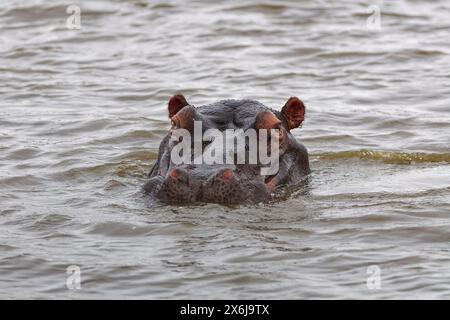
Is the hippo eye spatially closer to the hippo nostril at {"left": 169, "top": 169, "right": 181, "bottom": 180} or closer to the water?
the water

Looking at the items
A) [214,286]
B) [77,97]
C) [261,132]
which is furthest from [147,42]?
[214,286]

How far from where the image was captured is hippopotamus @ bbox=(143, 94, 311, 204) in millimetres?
9484

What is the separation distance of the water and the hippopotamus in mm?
160

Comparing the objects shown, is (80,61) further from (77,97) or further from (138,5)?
(138,5)

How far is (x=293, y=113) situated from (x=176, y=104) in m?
1.13

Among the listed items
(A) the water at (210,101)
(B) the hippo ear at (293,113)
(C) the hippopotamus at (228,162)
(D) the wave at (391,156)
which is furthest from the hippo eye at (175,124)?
(D) the wave at (391,156)

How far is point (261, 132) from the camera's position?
34.0ft

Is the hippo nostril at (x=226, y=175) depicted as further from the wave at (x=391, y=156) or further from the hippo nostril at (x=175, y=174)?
the wave at (x=391, y=156)

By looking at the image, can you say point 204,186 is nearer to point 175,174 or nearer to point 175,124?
point 175,174

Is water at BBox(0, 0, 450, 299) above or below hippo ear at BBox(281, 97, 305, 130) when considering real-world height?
below

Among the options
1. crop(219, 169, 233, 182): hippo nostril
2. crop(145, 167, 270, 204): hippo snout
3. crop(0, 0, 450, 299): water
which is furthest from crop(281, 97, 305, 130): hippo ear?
crop(219, 169, 233, 182): hippo nostril

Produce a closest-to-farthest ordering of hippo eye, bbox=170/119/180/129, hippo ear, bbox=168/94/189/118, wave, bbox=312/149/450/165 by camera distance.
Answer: hippo eye, bbox=170/119/180/129 → hippo ear, bbox=168/94/189/118 → wave, bbox=312/149/450/165

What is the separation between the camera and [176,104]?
11008 millimetres
